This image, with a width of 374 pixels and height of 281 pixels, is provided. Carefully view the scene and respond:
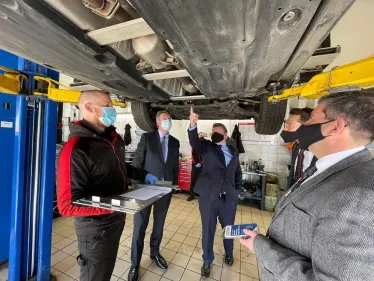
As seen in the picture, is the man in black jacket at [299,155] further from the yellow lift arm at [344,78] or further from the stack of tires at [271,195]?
the stack of tires at [271,195]

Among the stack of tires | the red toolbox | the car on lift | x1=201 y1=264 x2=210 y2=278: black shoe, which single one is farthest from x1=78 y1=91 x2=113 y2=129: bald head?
the stack of tires

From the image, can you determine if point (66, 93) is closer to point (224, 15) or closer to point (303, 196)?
point (224, 15)

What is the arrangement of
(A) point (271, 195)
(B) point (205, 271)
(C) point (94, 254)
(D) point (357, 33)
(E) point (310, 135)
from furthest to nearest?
(A) point (271, 195), (D) point (357, 33), (B) point (205, 271), (C) point (94, 254), (E) point (310, 135)

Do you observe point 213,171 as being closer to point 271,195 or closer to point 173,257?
point 173,257

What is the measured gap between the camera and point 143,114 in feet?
7.50

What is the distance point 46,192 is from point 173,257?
1.64 meters

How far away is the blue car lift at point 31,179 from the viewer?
1562mm

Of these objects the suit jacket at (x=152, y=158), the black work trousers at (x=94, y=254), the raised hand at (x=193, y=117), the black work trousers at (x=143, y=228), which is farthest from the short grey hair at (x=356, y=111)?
the black work trousers at (x=143, y=228)

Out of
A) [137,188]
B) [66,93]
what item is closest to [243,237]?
[137,188]

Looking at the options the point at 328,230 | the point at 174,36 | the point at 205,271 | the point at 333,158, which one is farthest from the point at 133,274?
the point at 174,36

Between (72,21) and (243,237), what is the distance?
1.39 metres

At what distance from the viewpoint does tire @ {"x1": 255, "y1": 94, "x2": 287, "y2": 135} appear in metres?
1.79

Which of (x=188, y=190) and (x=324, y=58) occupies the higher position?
(x=324, y=58)

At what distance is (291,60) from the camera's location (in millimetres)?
1057
